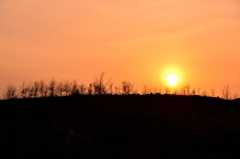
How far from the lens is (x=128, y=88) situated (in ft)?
233

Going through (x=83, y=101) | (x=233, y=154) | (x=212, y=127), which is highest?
(x=83, y=101)

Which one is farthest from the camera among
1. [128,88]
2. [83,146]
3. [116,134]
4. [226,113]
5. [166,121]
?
[128,88]

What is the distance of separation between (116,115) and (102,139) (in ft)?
14.7

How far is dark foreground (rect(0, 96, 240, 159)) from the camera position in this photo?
21672 mm

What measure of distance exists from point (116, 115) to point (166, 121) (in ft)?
15.2

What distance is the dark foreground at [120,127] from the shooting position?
21.7 m

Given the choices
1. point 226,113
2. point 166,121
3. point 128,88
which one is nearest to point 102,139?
point 166,121

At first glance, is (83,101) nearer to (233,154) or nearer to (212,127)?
(212,127)

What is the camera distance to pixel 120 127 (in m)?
25.7

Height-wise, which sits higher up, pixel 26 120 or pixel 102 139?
pixel 26 120

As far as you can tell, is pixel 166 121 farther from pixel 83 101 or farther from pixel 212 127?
pixel 83 101

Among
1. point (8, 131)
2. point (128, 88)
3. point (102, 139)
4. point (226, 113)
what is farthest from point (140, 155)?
point (128, 88)

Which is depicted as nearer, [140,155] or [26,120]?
[140,155]

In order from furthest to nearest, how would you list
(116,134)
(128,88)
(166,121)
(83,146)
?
(128,88), (166,121), (116,134), (83,146)
